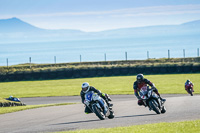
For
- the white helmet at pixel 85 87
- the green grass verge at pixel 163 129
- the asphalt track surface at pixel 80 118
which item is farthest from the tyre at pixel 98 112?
the green grass verge at pixel 163 129

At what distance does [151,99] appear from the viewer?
15516 mm

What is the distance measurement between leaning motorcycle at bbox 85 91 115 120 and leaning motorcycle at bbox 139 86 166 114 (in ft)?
4.91

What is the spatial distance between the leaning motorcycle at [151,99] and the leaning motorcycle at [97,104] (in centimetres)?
150

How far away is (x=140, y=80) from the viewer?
15.7 meters

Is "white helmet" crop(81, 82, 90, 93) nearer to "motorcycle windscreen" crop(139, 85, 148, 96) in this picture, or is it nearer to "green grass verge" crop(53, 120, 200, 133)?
"motorcycle windscreen" crop(139, 85, 148, 96)

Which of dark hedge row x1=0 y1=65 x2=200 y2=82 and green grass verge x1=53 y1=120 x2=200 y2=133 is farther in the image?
dark hedge row x1=0 y1=65 x2=200 y2=82

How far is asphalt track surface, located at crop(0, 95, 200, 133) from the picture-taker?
14094mm

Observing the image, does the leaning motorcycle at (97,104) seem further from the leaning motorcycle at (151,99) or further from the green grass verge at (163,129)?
the green grass verge at (163,129)

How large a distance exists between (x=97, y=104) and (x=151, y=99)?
6.74 feet

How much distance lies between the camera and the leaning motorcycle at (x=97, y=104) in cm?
1492

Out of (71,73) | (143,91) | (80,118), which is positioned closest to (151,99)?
(143,91)

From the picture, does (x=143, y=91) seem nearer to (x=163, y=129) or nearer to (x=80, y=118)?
(x=80, y=118)

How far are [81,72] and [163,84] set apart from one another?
13412 mm

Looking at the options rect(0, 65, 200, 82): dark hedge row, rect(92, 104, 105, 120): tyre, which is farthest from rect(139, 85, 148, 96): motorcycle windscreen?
rect(0, 65, 200, 82): dark hedge row
